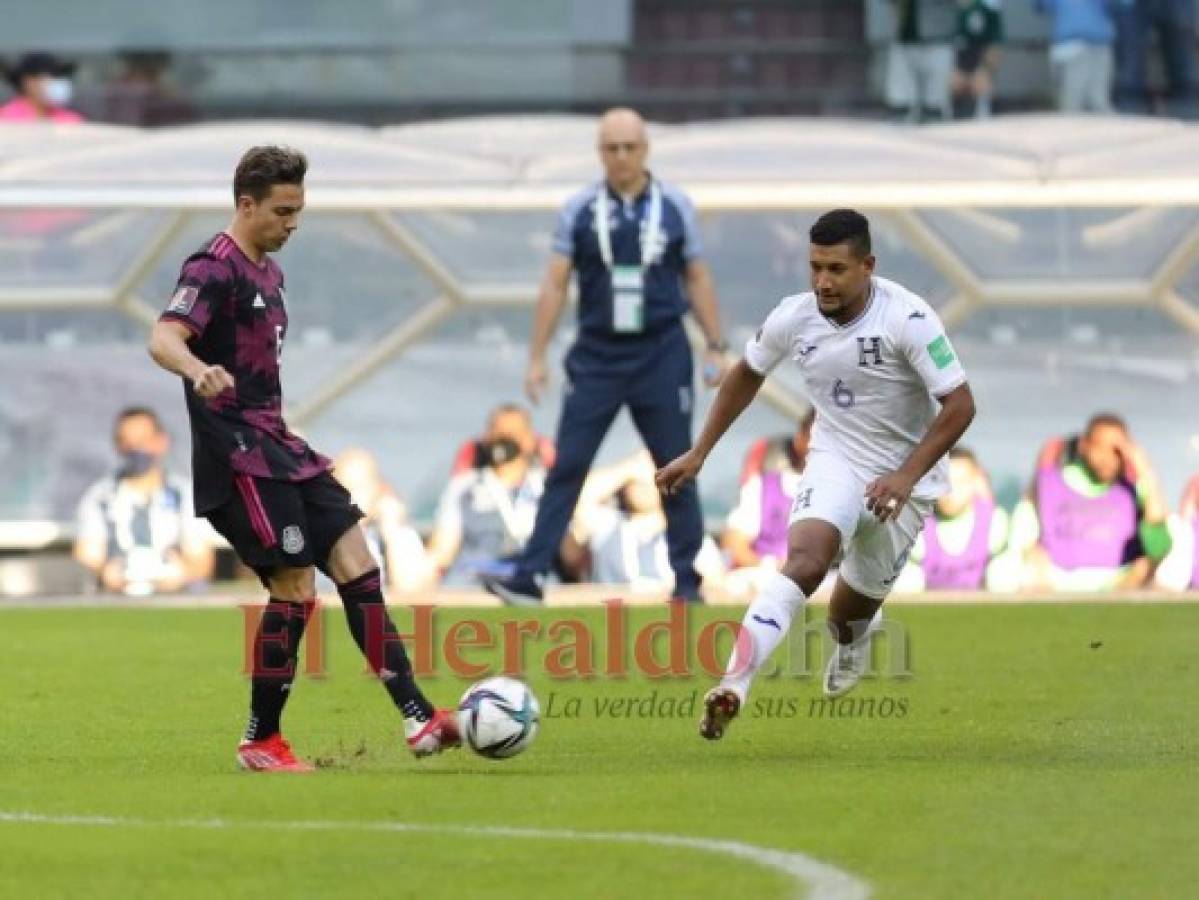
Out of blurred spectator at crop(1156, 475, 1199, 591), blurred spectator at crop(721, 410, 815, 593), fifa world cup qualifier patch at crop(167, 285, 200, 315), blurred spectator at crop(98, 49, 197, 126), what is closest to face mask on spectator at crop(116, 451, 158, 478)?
blurred spectator at crop(721, 410, 815, 593)

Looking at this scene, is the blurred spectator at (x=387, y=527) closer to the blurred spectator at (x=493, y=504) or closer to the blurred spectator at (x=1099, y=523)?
the blurred spectator at (x=493, y=504)

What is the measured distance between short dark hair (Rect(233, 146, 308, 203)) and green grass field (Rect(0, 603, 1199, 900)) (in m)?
1.70

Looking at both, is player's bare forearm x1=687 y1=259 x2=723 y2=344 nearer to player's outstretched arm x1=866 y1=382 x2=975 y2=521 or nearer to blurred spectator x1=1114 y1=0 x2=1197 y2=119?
player's outstretched arm x1=866 y1=382 x2=975 y2=521

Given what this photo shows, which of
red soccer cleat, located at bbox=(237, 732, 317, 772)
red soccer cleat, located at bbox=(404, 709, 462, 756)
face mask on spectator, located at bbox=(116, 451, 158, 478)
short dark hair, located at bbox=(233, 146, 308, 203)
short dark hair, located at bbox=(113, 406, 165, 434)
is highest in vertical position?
short dark hair, located at bbox=(233, 146, 308, 203)

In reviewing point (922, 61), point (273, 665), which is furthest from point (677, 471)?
point (922, 61)

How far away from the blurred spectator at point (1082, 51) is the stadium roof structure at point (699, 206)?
4.03 m

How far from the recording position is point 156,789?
861 centimetres

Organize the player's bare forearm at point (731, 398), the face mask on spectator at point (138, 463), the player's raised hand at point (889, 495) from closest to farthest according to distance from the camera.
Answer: the player's raised hand at point (889, 495)
the player's bare forearm at point (731, 398)
the face mask on spectator at point (138, 463)

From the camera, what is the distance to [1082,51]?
77.7 feet

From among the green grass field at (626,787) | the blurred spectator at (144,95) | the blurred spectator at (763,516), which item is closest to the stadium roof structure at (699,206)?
the blurred spectator at (763,516)

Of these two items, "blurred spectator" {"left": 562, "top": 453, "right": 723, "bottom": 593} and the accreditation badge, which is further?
"blurred spectator" {"left": 562, "top": 453, "right": 723, "bottom": 593}

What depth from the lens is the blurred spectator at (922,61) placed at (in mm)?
23688

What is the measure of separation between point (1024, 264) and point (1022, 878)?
12804 mm

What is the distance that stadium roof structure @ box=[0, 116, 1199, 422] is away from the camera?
19.1 m
